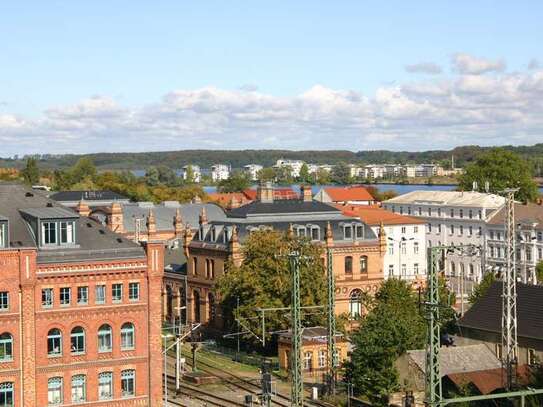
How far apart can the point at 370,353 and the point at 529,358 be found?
37.9 ft

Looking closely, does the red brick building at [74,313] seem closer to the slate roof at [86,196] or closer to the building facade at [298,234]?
the building facade at [298,234]

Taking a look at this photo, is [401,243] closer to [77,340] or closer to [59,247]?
[77,340]

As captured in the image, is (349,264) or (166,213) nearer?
(349,264)

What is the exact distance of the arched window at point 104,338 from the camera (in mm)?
61281

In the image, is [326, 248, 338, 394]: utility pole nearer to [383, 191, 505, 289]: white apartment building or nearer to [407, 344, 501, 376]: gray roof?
[407, 344, 501, 376]: gray roof

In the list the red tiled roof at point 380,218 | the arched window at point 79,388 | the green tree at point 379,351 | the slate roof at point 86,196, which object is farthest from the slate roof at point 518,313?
the slate roof at point 86,196

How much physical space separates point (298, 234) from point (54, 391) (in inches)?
1522

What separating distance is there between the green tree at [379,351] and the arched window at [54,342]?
63.8ft

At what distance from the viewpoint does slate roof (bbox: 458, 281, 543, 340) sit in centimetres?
7012

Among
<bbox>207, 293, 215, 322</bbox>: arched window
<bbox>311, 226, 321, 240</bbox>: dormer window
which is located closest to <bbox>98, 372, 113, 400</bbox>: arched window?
<bbox>207, 293, 215, 322</bbox>: arched window

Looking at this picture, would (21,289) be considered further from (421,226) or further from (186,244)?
(421,226)

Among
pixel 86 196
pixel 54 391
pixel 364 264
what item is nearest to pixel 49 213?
pixel 54 391

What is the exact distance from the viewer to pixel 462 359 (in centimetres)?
6906

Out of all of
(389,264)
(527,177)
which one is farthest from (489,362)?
(527,177)
